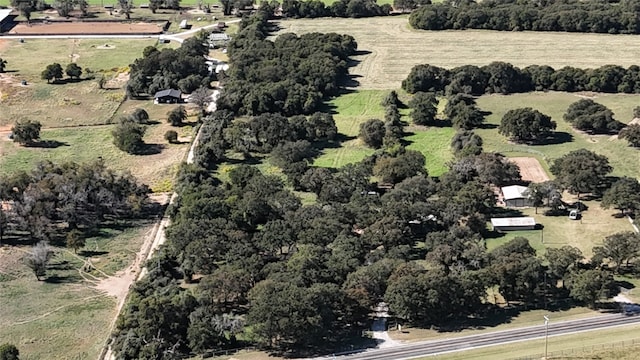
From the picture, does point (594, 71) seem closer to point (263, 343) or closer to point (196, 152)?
point (196, 152)

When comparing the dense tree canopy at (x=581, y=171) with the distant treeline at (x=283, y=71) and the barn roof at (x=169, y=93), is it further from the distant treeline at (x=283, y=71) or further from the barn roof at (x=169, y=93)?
the barn roof at (x=169, y=93)

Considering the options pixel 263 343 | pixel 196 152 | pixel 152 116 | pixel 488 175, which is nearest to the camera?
pixel 263 343

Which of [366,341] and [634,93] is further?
[634,93]

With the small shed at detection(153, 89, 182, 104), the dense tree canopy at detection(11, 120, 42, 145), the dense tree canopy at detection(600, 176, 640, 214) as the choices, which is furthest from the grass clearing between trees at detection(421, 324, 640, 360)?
the small shed at detection(153, 89, 182, 104)

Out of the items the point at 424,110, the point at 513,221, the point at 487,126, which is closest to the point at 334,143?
the point at 424,110

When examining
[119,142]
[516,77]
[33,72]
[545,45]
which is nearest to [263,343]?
[119,142]

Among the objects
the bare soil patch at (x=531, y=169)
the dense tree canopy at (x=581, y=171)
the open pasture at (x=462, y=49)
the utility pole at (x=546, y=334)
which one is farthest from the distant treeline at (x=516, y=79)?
the utility pole at (x=546, y=334)

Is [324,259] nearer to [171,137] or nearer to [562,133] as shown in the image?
[171,137]

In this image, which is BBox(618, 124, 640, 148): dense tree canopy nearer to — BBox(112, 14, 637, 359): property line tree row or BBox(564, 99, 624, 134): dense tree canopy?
BBox(564, 99, 624, 134): dense tree canopy
